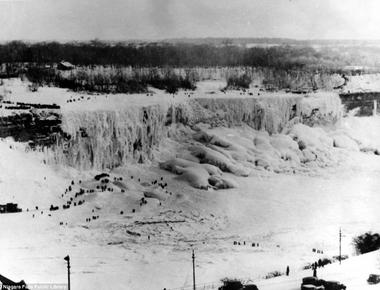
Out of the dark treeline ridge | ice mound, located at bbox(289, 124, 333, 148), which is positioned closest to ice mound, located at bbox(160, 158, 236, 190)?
the dark treeline ridge

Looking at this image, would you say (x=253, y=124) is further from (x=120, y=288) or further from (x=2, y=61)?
(x=120, y=288)

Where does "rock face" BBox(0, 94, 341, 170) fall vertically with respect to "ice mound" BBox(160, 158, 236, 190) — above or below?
above

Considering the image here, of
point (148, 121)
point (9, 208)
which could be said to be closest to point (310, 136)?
point (148, 121)

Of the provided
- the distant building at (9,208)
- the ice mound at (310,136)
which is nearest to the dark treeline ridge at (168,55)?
the ice mound at (310,136)

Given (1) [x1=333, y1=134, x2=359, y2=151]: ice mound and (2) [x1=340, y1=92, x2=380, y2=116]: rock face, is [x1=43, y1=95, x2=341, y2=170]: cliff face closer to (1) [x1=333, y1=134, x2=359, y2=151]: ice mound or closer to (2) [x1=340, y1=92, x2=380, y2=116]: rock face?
(2) [x1=340, y1=92, x2=380, y2=116]: rock face

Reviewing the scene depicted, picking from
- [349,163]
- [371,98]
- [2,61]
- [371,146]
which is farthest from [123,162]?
[371,98]

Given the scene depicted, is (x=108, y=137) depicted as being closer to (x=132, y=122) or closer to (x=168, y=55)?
(x=132, y=122)
